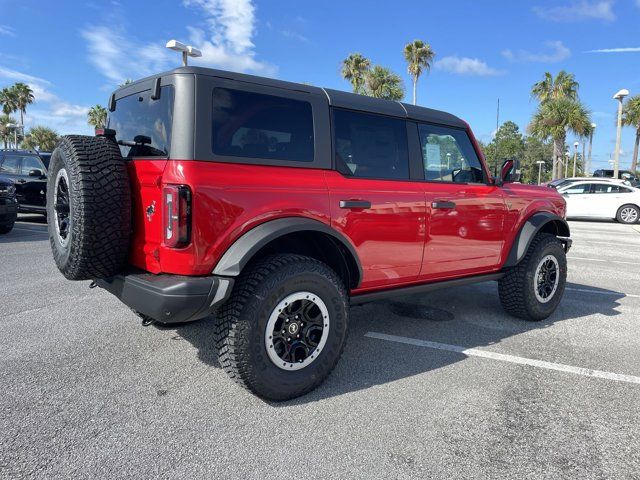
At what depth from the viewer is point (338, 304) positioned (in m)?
2.96

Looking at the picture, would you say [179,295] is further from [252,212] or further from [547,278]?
[547,278]

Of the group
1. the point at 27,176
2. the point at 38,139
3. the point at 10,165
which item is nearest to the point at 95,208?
the point at 27,176

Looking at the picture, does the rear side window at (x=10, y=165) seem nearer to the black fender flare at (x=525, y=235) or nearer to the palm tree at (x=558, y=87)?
the black fender flare at (x=525, y=235)

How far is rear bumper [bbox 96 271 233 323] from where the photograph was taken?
2.45 meters

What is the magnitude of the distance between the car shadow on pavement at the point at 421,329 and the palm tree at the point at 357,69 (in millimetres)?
31783

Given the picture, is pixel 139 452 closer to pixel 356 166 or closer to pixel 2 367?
pixel 2 367

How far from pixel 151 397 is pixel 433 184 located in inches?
102

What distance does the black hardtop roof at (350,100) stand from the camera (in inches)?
106

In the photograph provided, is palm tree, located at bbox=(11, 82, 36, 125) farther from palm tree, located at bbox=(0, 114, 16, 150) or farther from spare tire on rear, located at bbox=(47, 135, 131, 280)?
spare tire on rear, located at bbox=(47, 135, 131, 280)

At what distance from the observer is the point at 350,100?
3324 millimetres

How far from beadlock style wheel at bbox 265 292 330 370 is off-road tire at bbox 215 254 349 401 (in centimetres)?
4

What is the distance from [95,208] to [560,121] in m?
36.6

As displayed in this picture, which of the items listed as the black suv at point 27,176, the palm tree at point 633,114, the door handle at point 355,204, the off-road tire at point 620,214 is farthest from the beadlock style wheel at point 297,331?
the palm tree at point 633,114

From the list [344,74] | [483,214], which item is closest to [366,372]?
[483,214]
